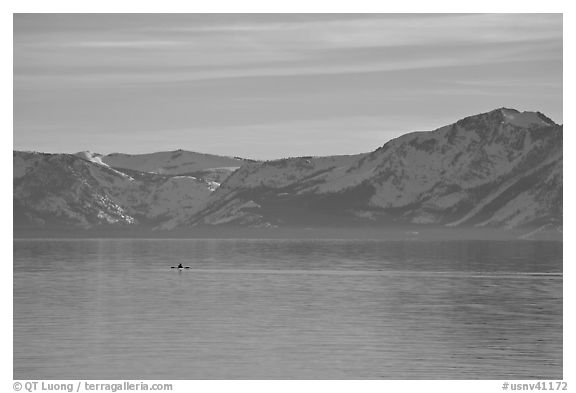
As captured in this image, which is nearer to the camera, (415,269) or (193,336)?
(193,336)

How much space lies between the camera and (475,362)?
60.3 metres

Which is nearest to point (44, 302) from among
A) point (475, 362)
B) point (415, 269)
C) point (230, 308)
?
point (230, 308)

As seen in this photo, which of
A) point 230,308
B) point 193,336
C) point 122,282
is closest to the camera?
point 193,336
